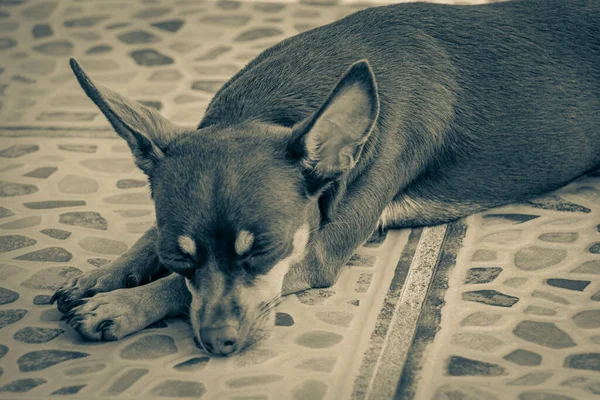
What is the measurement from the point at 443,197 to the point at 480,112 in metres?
0.47

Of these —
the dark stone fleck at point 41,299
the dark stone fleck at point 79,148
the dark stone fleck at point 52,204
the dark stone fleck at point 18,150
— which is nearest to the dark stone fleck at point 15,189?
the dark stone fleck at point 52,204

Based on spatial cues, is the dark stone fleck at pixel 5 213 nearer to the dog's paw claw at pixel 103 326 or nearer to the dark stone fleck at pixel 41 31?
the dog's paw claw at pixel 103 326

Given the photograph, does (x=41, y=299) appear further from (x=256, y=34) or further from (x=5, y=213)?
(x=256, y=34)

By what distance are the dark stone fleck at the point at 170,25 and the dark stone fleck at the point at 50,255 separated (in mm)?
3047

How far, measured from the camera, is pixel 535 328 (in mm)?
3615

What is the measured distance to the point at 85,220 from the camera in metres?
4.57

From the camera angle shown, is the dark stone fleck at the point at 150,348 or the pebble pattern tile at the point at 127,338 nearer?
the pebble pattern tile at the point at 127,338

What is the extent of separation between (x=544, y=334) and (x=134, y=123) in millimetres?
1921

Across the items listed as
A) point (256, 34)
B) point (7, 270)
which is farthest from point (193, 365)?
point (256, 34)

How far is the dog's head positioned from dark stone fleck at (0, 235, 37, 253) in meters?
1.09

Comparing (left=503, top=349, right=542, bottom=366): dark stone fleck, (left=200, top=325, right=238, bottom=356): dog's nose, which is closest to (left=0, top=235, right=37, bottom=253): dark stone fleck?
(left=200, top=325, right=238, bottom=356): dog's nose

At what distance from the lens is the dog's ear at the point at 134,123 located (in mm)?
3443

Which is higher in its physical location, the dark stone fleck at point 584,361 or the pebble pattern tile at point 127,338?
the dark stone fleck at point 584,361

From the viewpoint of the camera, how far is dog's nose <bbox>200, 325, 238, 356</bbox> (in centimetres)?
337
